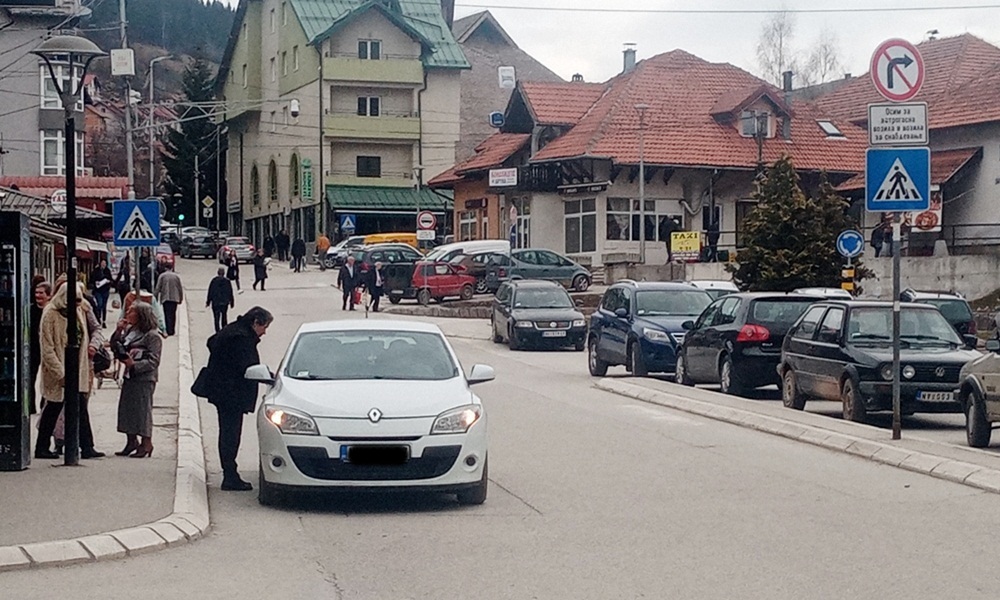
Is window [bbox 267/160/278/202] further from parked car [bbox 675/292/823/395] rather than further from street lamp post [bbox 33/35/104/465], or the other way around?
street lamp post [bbox 33/35/104/465]

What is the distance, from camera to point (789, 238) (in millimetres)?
40250

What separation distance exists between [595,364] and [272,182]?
64.3 m

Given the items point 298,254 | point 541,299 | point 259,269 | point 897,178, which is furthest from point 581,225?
point 897,178

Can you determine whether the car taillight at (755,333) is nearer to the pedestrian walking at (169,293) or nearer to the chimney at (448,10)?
the pedestrian walking at (169,293)

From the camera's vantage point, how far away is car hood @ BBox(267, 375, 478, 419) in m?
11.1

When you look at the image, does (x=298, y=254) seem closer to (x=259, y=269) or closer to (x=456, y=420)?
(x=259, y=269)

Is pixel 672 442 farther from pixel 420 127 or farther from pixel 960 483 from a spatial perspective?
pixel 420 127

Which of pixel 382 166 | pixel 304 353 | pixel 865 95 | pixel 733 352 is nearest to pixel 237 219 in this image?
pixel 382 166

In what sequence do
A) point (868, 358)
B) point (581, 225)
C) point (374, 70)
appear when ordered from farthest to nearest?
1. point (374, 70)
2. point (581, 225)
3. point (868, 358)

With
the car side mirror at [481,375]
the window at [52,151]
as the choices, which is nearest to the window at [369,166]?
the window at [52,151]

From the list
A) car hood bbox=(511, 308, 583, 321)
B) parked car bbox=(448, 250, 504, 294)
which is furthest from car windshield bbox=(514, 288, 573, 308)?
parked car bbox=(448, 250, 504, 294)

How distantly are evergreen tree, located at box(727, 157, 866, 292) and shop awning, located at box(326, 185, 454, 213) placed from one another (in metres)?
39.0

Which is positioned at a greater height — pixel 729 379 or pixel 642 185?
pixel 642 185

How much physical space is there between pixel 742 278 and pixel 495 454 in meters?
26.6
